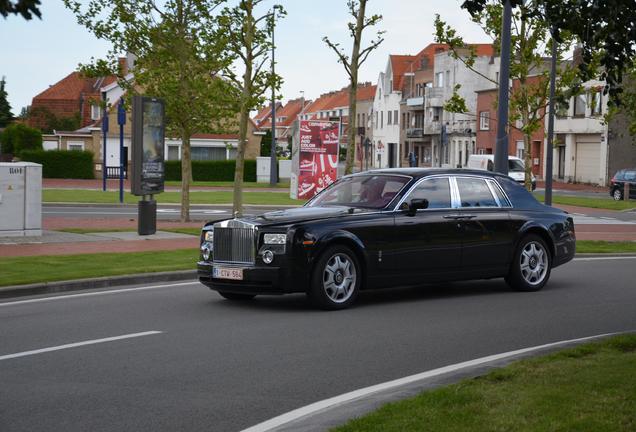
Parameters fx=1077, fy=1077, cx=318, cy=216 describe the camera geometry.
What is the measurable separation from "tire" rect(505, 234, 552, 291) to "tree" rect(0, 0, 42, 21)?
923 centimetres

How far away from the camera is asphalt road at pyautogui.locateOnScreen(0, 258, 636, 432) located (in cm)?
704

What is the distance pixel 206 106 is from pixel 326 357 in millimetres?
19594

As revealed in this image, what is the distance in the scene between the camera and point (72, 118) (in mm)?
85500

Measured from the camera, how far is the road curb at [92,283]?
1306cm

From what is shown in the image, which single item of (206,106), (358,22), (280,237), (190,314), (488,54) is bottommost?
(190,314)

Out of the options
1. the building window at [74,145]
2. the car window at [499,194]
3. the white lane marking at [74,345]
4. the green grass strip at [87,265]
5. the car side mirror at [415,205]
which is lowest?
the white lane marking at [74,345]

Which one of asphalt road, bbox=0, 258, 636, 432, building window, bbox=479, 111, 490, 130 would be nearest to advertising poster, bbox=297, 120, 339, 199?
asphalt road, bbox=0, 258, 636, 432

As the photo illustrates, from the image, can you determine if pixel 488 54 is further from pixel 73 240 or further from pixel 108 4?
pixel 73 240

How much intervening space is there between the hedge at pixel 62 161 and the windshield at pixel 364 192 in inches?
1915

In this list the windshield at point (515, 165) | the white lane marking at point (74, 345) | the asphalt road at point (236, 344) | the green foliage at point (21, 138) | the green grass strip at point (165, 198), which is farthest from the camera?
the green foliage at point (21, 138)

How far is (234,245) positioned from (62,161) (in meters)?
49.9

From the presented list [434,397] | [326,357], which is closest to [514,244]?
[326,357]

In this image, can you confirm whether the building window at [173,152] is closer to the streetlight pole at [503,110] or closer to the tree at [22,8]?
the streetlight pole at [503,110]

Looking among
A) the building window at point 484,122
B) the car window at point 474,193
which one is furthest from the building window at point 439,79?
the car window at point 474,193
